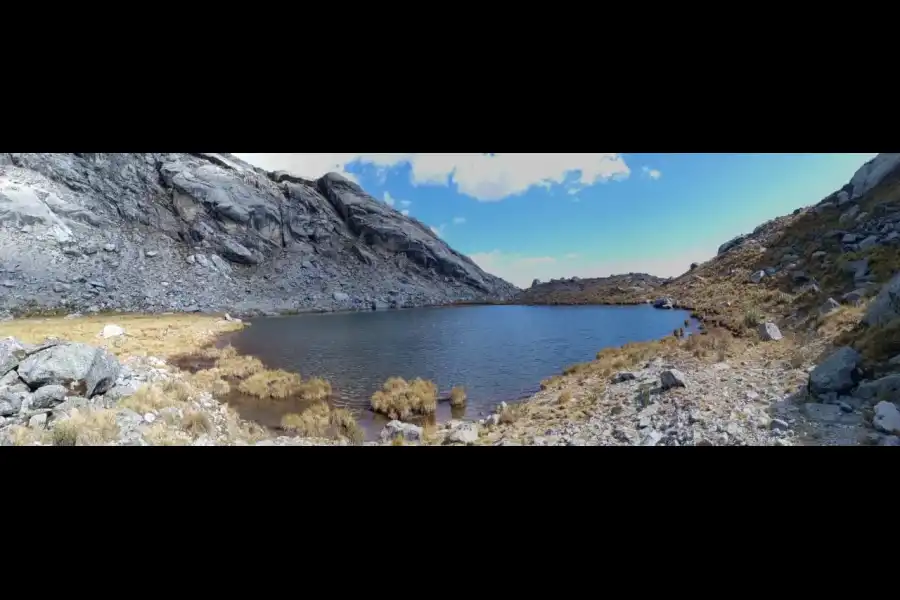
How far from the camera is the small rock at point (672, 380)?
6.77 metres

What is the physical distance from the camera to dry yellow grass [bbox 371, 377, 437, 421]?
30.8 ft

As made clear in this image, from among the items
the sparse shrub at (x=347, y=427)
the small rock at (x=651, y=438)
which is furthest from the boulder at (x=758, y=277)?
the sparse shrub at (x=347, y=427)

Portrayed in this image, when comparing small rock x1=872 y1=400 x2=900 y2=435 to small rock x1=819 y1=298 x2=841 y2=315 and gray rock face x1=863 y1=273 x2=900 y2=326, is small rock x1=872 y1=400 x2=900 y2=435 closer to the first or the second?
gray rock face x1=863 y1=273 x2=900 y2=326

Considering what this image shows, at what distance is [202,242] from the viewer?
52844 millimetres

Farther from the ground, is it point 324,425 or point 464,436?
point 464,436

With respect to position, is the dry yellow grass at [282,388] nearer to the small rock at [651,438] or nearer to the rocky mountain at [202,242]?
Answer: the small rock at [651,438]

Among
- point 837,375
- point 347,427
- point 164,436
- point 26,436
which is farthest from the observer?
point 347,427

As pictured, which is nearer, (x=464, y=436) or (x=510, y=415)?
(x=464, y=436)

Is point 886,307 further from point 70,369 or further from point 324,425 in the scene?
point 70,369

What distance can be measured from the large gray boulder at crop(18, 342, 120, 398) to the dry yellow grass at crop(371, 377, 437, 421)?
18.3ft

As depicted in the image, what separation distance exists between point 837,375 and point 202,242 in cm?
6390

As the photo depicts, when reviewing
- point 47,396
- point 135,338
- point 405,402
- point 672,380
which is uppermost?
point 672,380

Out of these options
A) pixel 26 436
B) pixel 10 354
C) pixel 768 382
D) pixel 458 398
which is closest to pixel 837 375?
pixel 768 382

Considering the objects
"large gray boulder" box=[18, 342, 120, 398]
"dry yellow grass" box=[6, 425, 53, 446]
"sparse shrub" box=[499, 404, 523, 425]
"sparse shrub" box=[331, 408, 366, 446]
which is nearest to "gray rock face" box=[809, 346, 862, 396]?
"sparse shrub" box=[499, 404, 523, 425]
